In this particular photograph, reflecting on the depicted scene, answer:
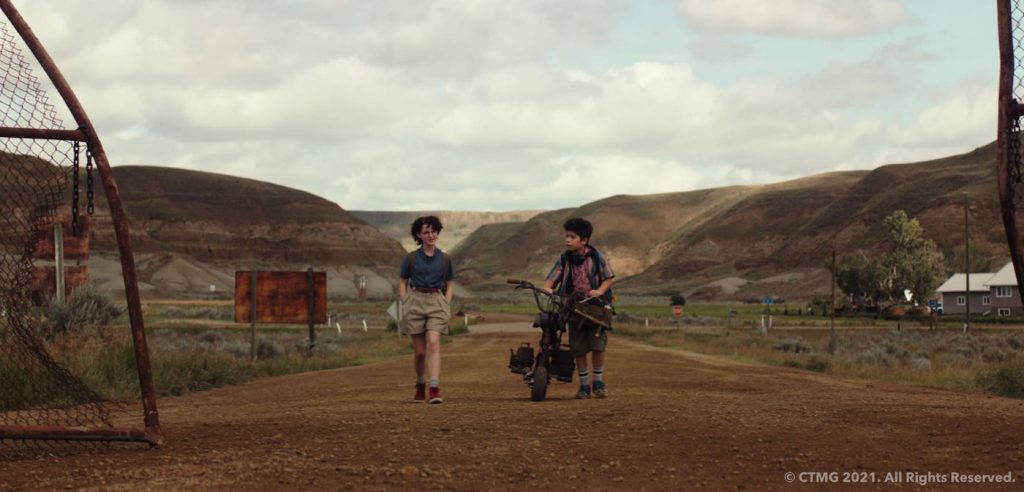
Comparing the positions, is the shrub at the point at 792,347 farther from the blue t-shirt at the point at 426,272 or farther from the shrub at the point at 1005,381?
the blue t-shirt at the point at 426,272

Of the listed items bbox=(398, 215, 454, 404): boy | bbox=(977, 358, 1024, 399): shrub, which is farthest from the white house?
bbox=(398, 215, 454, 404): boy

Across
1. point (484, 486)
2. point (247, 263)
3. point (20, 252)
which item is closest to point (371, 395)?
point (20, 252)

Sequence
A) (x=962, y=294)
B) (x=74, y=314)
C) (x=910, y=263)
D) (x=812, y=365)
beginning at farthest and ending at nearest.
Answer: (x=910, y=263) → (x=962, y=294) → (x=74, y=314) → (x=812, y=365)

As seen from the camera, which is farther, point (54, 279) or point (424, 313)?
point (54, 279)

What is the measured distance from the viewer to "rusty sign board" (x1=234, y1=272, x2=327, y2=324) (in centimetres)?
3173

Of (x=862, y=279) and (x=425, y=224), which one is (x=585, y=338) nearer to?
(x=425, y=224)

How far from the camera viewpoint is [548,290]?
1436 cm

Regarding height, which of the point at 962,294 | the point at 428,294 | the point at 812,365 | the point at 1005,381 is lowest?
the point at 812,365

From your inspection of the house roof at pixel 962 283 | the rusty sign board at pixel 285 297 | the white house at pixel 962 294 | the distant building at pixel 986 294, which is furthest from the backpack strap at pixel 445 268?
the house roof at pixel 962 283

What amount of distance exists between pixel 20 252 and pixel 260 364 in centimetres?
1530

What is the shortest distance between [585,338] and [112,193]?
6444 mm

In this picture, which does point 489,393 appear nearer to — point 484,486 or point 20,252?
point 20,252

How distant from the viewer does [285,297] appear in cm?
3225

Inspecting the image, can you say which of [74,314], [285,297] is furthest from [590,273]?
[74,314]
